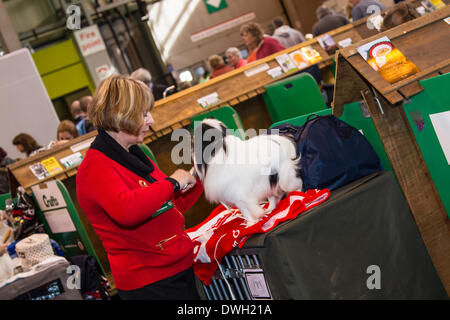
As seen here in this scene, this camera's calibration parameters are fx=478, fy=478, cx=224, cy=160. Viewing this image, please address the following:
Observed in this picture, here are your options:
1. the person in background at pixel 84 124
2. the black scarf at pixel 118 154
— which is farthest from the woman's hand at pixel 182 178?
the person in background at pixel 84 124

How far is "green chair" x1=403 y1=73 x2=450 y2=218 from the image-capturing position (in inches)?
83.1

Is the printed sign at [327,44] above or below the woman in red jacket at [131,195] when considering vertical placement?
above

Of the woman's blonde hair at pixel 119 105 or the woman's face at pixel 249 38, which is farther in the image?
the woman's face at pixel 249 38

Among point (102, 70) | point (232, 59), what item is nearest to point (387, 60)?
point (232, 59)

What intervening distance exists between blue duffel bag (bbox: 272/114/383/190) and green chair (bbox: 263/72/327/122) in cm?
211

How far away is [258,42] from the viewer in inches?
234

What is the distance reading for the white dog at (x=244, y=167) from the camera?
2262mm

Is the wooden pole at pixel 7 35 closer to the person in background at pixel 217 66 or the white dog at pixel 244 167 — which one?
the person in background at pixel 217 66

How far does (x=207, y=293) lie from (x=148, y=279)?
1.56 feet

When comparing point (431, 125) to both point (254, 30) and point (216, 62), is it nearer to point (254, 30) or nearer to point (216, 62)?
point (254, 30)

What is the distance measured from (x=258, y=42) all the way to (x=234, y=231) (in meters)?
4.22

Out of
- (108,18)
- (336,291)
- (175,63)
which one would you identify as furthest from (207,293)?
(108,18)

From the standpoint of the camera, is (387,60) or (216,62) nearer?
(387,60)
